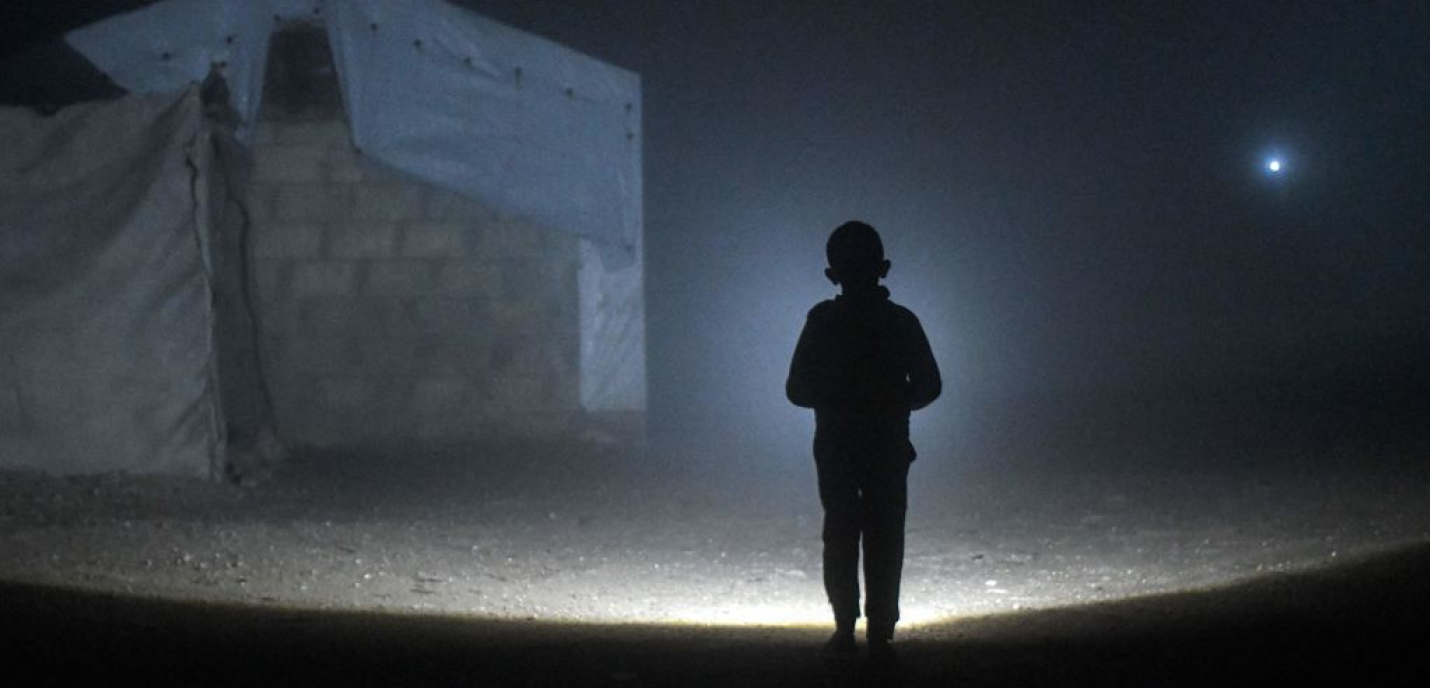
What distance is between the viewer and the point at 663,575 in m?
Result: 8.17

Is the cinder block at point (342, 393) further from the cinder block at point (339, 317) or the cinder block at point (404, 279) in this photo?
the cinder block at point (404, 279)

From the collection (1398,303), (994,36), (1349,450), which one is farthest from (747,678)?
(1398,303)

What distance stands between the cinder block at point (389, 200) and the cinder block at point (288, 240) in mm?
360

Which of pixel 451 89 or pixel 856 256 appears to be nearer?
pixel 856 256

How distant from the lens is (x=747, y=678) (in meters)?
4.60

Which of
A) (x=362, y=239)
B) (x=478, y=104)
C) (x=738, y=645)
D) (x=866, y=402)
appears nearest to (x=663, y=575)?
(x=738, y=645)

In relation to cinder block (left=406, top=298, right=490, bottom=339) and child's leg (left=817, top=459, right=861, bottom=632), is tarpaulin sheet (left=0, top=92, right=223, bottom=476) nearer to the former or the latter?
cinder block (left=406, top=298, right=490, bottom=339)

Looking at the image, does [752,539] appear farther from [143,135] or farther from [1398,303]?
[1398,303]

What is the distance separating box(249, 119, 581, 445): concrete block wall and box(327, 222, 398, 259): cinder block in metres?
0.01

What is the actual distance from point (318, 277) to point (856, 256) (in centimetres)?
849

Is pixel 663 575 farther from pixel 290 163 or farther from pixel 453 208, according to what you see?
pixel 290 163

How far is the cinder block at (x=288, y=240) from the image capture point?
12586 millimetres

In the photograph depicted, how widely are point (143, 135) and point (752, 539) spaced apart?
4695 mm

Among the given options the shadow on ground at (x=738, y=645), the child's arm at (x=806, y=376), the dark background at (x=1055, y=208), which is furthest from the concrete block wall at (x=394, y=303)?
the child's arm at (x=806, y=376)
